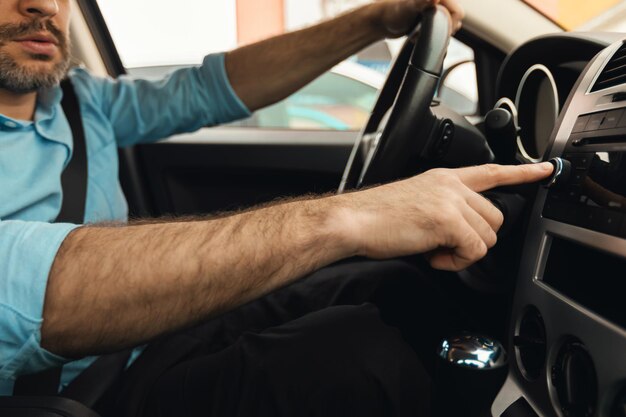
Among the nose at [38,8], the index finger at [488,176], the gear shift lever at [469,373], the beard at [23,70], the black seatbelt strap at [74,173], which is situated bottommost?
the gear shift lever at [469,373]

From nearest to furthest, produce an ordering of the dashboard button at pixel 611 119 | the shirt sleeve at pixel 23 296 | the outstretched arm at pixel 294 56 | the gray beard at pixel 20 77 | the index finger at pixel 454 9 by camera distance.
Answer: the shirt sleeve at pixel 23 296 < the dashboard button at pixel 611 119 < the gray beard at pixel 20 77 < the index finger at pixel 454 9 < the outstretched arm at pixel 294 56

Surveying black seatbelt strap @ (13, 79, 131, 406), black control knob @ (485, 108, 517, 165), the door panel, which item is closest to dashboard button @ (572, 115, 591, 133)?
black control knob @ (485, 108, 517, 165)

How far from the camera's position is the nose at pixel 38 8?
0.94m

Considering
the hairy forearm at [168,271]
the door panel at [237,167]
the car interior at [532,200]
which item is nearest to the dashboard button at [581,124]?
the car interior at [532,200]

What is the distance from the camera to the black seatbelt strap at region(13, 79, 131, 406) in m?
0.75

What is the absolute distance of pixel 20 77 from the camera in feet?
3.05

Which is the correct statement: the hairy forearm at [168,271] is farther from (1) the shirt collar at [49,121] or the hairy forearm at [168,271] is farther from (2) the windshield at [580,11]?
(2) the windshield at [580,11]

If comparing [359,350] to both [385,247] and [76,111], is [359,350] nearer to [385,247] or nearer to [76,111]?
[385,247]

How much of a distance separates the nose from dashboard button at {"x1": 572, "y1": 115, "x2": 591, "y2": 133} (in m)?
0.89

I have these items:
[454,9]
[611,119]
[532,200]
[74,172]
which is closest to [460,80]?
[454,9]

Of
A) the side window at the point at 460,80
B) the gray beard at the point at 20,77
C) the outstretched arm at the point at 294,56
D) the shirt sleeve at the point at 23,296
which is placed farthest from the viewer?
the side window at the point at 460,80

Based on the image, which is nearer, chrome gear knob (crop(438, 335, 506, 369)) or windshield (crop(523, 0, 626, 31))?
chrome gear knob (crop(438, 335, 506, 369))

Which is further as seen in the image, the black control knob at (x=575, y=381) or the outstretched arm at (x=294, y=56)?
the outstretched arm at (x=294, y=56)

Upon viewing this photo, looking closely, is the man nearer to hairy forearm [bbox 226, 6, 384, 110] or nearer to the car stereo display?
the car stereo display
